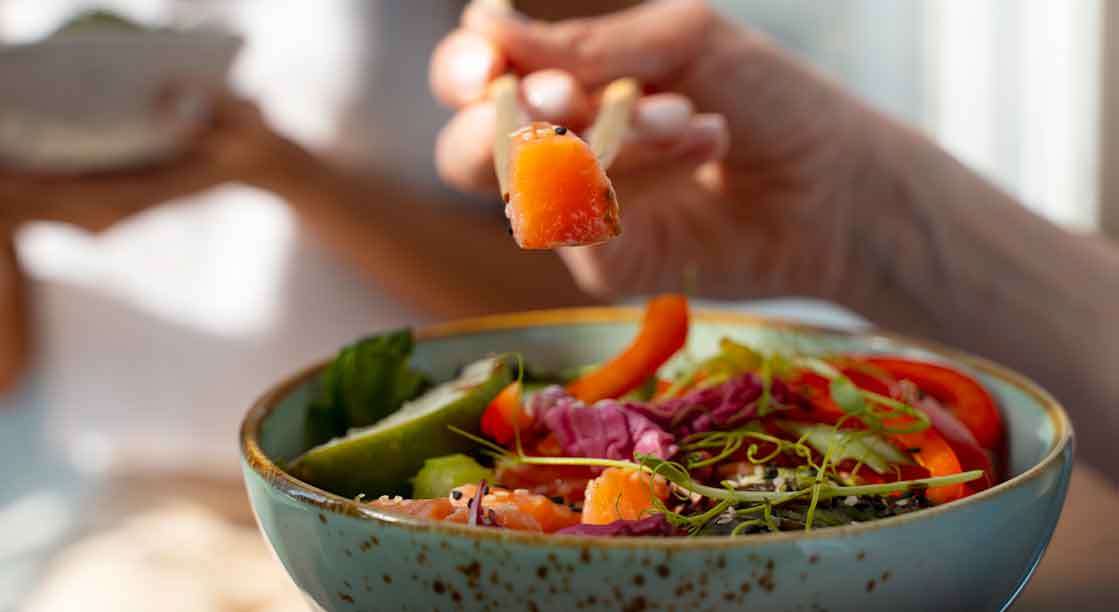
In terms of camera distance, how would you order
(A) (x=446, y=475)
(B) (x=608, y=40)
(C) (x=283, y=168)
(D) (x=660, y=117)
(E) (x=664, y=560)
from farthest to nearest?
(C) (x=283, y=168) < (B) (x=608, y=40) < (D) (x=660, y=117) < (A) (x=446, y=475) < (E) (x=664, y=560)

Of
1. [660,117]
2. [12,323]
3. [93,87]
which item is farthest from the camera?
[12,323]

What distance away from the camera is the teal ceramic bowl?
0.38 meters

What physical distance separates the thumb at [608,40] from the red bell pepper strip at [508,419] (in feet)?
1.15

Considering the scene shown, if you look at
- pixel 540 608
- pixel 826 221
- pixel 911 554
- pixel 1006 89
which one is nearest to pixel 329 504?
pixel 540 608

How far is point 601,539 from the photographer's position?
378 millimetres

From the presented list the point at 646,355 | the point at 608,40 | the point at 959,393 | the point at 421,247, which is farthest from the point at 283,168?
the point at 959,393

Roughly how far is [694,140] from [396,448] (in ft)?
1.20

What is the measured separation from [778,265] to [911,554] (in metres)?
0.79

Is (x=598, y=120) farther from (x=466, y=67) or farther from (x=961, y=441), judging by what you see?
(x=961, y=441)

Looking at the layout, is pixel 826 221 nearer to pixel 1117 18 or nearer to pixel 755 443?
pixel 755 443

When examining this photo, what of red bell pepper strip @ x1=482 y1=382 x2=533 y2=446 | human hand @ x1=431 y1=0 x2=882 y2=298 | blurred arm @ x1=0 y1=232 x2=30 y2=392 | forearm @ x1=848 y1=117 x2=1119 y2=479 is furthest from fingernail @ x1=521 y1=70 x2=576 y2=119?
blurred arm @ x1=0 y1=232 x2=30 y2=392

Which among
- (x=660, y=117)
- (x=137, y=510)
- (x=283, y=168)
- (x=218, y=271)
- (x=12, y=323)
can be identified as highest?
(x=660, y=117)

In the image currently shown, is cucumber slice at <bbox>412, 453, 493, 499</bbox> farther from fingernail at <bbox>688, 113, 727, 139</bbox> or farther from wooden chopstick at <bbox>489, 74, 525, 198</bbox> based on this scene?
fingernail at <bbox>688, 113, 727, 139</bbox>

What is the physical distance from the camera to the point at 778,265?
1.17 m
